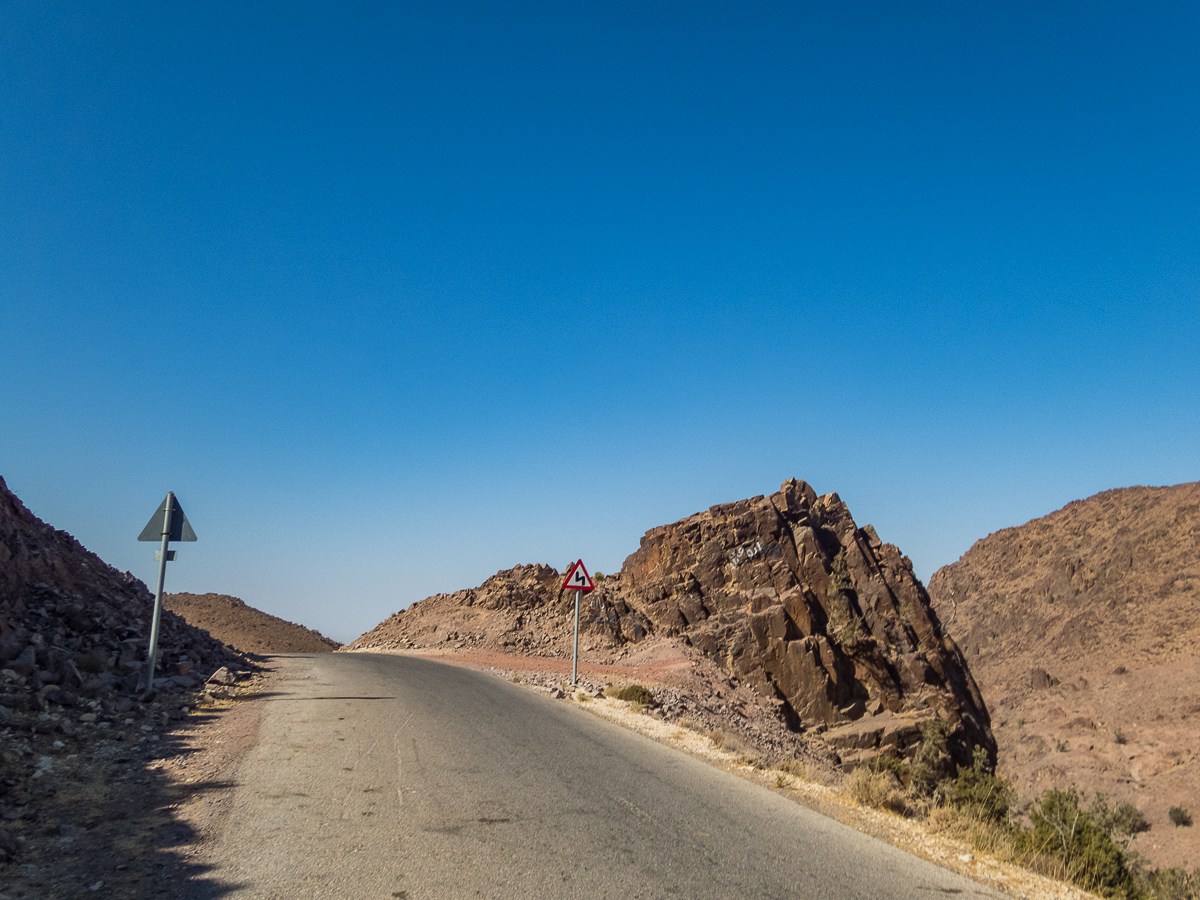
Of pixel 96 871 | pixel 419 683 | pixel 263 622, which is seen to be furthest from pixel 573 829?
pixel 263 622

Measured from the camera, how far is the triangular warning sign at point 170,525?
12406 millimetres

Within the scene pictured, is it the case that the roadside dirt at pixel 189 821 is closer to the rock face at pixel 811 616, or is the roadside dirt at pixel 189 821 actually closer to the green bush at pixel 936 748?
the rock face at pixel 811 616

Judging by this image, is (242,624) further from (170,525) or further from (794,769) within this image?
(794,769)

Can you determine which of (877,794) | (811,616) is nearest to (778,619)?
(811,616)

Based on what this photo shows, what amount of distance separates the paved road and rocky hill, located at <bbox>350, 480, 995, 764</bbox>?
A: 78.1ft

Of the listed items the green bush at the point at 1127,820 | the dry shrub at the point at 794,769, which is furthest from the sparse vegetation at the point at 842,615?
the dry shrub at the point at 794,769

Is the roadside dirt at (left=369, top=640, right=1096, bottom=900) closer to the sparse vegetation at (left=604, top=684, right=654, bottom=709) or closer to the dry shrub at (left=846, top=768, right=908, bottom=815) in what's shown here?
the dry shrub at (left=846, top=768, right=908, bottom=815)

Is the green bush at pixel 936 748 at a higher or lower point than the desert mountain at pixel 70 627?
lower

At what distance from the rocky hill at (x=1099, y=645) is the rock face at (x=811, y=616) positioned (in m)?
10.6

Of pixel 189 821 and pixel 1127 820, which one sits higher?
pixel 189 821

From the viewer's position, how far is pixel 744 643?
34125 millimetres

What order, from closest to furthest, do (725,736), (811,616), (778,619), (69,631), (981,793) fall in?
(69,631) < (725,736) < (981,793) < (778,619) < (811,616)

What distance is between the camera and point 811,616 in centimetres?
3641

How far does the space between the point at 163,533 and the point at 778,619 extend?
28.5 m
